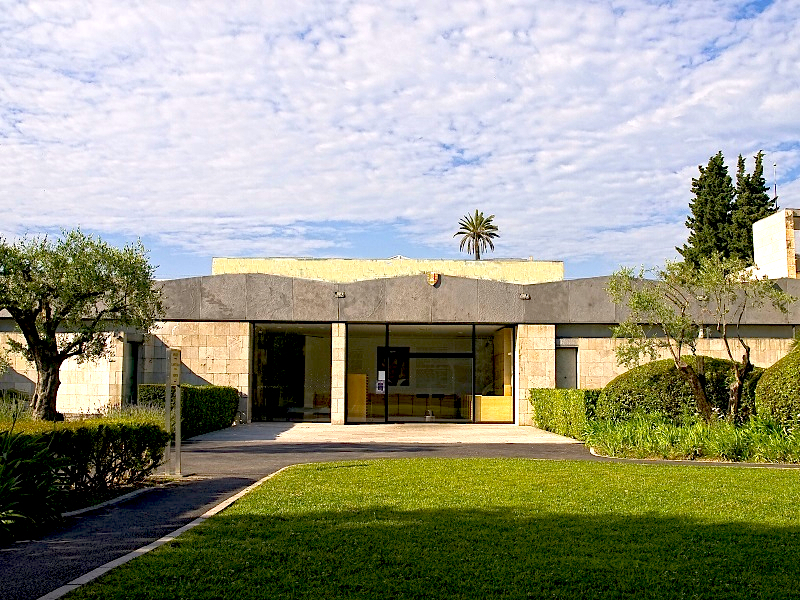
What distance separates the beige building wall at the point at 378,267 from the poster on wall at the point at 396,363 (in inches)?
480

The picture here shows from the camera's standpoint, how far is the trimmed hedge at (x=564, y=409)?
2180 cm

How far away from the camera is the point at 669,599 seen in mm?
6211

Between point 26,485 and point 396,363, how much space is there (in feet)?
76.3

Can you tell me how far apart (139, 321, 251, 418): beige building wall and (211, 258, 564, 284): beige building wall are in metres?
15.8

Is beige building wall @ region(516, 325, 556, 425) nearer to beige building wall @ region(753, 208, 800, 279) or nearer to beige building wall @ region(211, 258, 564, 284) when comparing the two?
beige building wall @ region(753, 208, 800, 279)

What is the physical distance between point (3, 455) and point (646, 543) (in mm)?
6707

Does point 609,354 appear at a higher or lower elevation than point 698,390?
higher

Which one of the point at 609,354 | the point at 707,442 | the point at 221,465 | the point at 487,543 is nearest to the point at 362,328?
the point at 609,354

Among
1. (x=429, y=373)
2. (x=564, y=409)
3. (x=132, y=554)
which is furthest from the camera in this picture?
(x=429, y=373)

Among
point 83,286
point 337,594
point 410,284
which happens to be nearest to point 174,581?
point 337,594

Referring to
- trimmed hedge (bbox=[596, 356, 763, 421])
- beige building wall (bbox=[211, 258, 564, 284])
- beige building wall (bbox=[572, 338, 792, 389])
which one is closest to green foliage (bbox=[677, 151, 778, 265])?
beige building wall (bbox=[211, 258, 564, 284])

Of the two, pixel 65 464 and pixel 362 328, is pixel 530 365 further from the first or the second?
pixel 65 464

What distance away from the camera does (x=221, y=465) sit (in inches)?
631

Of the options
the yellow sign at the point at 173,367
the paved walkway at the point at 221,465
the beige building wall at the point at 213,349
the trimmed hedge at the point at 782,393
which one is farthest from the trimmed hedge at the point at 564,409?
the yellow sign at the point at 173,367
